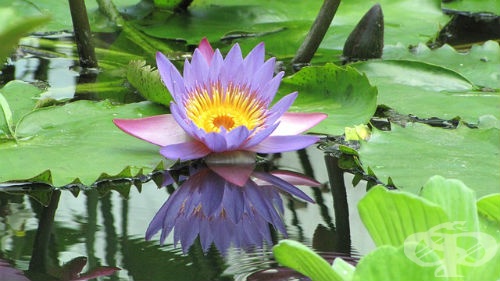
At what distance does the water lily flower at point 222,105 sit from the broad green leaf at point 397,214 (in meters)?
0.59

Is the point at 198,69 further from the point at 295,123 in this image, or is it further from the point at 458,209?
the point at 458,209

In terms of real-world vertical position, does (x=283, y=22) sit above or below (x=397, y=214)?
above

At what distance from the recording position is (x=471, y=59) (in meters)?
1.82

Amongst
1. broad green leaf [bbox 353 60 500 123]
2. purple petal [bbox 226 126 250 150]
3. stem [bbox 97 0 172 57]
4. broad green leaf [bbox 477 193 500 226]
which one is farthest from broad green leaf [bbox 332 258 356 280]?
stem [bbox 97 0 172 57]

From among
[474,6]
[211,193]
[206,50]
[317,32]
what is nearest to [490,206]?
[211,193]

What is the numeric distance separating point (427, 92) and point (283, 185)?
498 millimetres

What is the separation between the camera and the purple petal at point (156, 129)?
1284mm

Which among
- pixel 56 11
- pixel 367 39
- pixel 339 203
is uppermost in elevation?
pixel 56 11

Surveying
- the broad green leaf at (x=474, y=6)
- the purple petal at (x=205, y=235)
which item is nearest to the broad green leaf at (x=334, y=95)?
the purple petal at (x=205, y=235)

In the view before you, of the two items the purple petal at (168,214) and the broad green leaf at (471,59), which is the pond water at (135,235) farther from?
the broad green leaf at (471,59)

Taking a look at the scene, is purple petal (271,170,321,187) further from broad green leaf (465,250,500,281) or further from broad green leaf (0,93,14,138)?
broad green leaf (465,250,500,281)

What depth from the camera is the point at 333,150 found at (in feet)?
4.57

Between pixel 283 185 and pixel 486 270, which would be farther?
pixel 283 185

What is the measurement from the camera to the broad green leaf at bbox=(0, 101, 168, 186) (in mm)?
1214
